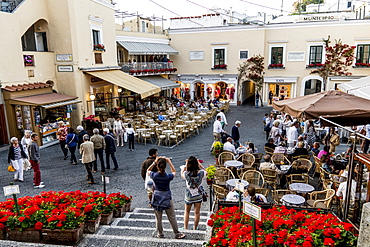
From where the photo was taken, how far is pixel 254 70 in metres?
25.8

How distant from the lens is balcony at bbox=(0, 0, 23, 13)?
43.5 feet

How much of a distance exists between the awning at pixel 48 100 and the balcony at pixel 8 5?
4.22 metres

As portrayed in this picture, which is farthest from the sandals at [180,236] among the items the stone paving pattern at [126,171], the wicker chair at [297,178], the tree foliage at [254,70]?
the tree foliage at [254,70]

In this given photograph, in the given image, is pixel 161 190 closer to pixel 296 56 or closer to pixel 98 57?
pixel 98 57

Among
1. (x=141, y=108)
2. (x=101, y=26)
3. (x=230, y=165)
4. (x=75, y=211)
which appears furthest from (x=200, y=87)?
(x=75, y=211)

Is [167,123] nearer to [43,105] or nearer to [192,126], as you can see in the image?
[192,126]

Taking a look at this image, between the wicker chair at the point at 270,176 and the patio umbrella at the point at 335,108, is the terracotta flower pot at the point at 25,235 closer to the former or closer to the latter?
the wicker chair at the point at 270,176

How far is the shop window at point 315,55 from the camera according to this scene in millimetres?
24000

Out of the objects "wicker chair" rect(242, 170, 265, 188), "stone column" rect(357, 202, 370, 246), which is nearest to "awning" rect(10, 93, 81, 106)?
"wicker chair" rect(242, 170, 265, 188)

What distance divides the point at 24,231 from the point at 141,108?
675 inches

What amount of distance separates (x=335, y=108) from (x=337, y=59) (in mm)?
18553

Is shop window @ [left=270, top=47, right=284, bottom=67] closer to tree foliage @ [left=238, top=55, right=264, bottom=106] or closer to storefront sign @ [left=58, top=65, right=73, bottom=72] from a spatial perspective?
tree foliage @ [left=238, top=55, right=264, bottom=106]

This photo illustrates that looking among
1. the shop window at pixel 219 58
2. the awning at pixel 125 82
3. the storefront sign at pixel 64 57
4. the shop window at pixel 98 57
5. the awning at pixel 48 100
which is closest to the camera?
the awning at pixel 48 100

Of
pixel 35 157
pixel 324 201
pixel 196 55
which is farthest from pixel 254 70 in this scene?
pixel 35 157
